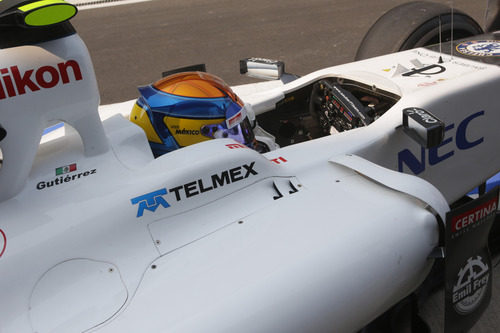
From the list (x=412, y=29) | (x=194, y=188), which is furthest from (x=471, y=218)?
(x=412, y=29)

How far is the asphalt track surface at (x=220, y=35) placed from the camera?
6.05 meters

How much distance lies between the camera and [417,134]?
211cm

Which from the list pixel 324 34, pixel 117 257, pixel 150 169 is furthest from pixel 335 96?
pixel 324 34

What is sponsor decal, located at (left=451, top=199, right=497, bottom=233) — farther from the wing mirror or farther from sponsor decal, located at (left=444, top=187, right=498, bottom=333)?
the wing mirror

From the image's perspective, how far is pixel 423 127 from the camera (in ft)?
6.73

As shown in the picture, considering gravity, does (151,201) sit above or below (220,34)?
above

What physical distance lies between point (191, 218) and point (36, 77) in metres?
0.68

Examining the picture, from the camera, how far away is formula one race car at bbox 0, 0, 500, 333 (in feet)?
5.25

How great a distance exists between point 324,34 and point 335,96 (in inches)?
171

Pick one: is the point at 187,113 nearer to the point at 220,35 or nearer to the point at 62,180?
the point at 62,180

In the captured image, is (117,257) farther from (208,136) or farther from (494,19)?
(494,19)

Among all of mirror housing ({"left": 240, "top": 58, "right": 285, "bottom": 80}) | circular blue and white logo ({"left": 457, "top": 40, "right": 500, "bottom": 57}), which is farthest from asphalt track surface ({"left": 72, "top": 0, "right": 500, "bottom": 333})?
circular blue and white logo ({"left": 457, "top": 40, "right": 500, "bottom": 57})

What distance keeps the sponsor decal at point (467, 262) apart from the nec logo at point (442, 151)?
515 millimetres

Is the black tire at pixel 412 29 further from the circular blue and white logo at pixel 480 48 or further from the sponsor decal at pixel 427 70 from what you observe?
the sponsor decal at pixel 427 70
